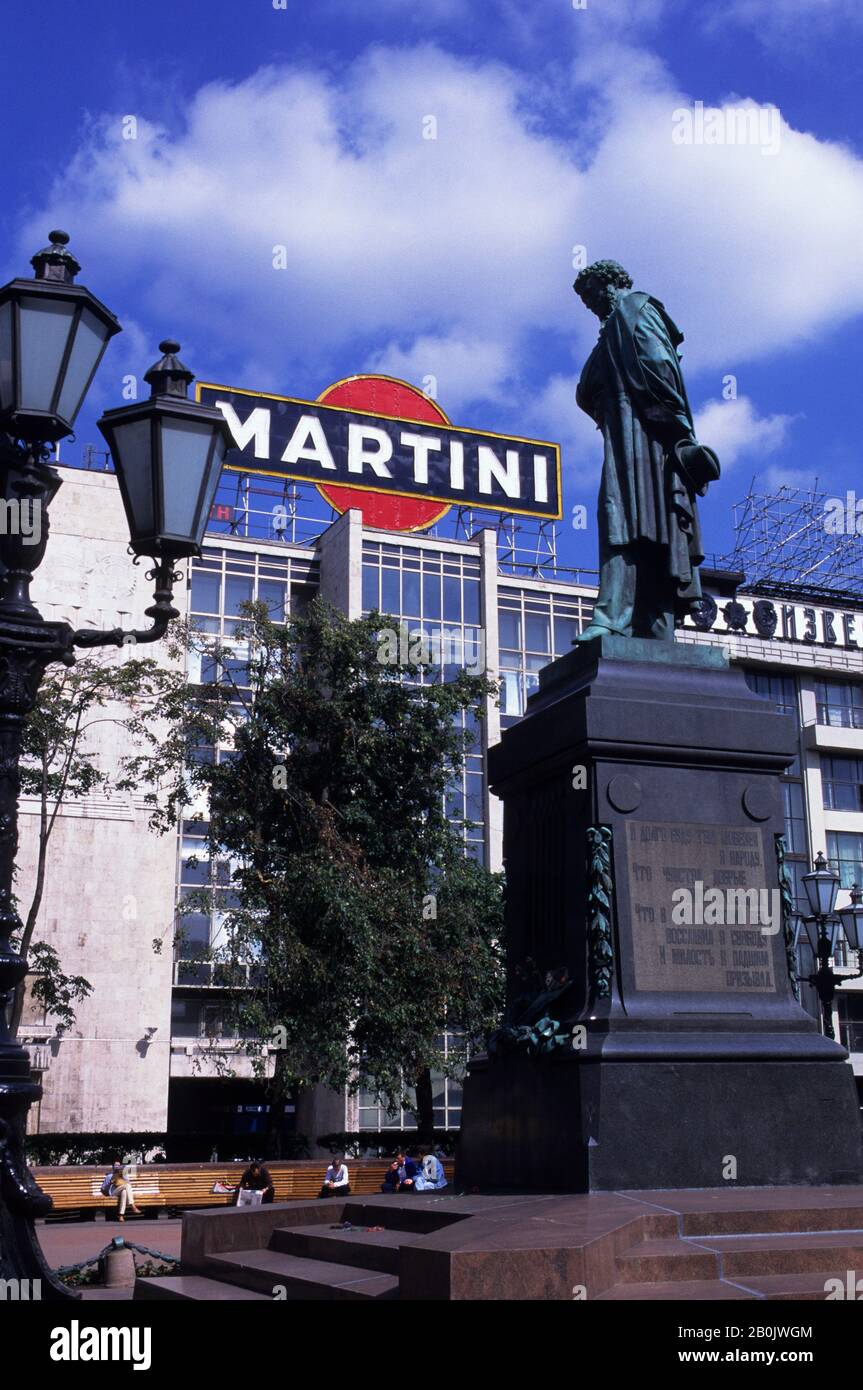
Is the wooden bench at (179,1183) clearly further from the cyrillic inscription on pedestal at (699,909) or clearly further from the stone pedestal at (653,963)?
the cyrillic inscription on pedestal at (699,909)

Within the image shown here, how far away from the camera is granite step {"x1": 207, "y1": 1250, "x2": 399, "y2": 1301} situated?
7.36 meters

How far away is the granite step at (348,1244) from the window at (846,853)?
50322 mm

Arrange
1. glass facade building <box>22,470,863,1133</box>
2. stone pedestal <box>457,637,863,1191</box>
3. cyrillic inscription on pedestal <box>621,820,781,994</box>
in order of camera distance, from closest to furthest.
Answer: stone pedestal <box>457,637,863,1191</box>
cyrillic inscription on pedestal <box>621,820,781,994</box>
glass facade building <box>22,470,863,1133</box>

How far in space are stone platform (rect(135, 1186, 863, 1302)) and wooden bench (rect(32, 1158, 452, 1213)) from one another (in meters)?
20.8

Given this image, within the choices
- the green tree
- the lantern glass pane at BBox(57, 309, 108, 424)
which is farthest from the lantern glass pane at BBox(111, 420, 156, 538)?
the green tree

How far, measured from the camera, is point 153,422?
25.1ft

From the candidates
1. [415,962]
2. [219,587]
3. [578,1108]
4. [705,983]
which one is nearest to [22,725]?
[578,1108]

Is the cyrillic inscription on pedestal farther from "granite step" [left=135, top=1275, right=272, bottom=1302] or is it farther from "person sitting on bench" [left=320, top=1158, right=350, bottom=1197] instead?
"person sitting on bench" [left=320, top=1158, right=350, bottom=1197]

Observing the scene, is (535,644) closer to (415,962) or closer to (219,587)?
(219,587)

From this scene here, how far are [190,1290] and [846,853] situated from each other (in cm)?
5267

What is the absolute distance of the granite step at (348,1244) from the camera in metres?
7.99

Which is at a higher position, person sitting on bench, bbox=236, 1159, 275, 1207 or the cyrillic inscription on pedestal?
the cyrillic inscription on pedestal

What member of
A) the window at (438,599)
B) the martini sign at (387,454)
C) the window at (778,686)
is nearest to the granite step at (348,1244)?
the window at (438,599)
